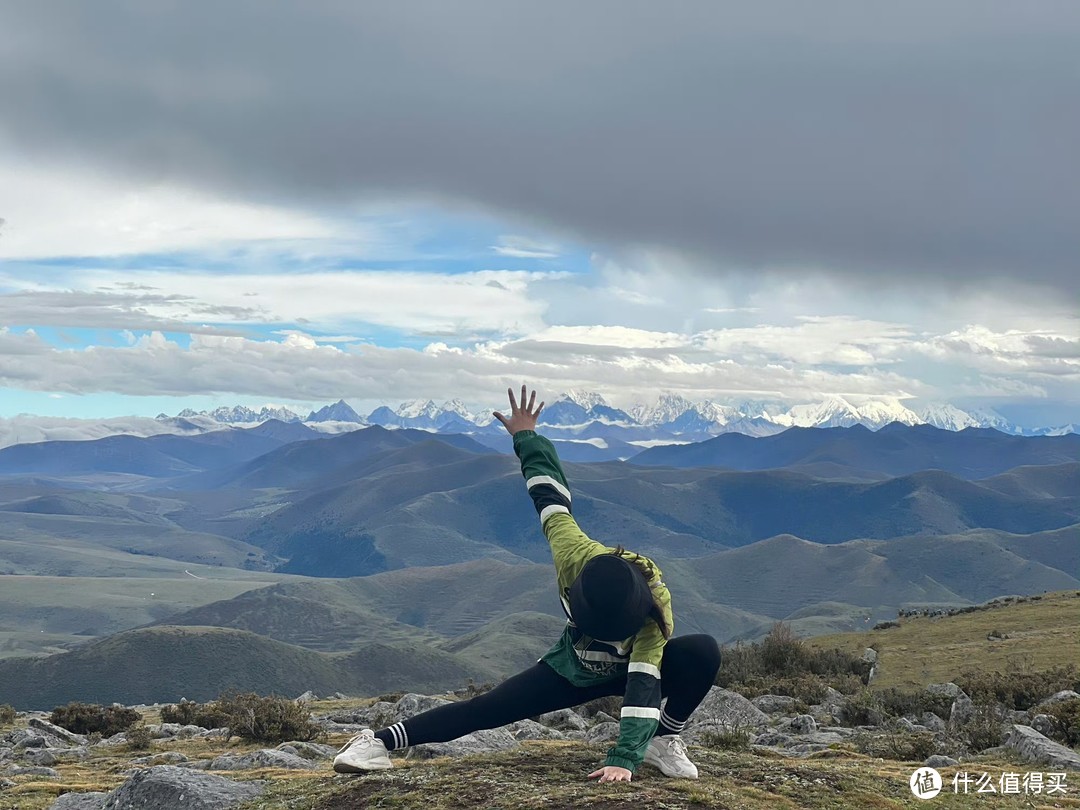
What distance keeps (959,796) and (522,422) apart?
6.93 meters

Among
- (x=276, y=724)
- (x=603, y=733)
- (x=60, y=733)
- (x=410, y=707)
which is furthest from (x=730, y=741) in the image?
(x=60, y=733)

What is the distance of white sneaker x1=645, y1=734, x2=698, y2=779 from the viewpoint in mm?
10023

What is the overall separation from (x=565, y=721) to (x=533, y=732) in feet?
6.52

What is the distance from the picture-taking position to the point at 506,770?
1053cm

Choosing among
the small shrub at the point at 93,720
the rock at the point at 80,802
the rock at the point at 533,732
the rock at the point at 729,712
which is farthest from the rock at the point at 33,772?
the rock at the point at 729,712

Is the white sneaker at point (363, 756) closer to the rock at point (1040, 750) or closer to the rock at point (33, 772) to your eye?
the rock at point (33, 772)

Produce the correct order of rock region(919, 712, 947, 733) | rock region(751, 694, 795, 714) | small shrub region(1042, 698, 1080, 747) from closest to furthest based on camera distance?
1. small shrub region(1042, 698, 1080, 747)
2. rock region(919, 712, 947, 733)
3. rock region(751, 694, 795, 714)

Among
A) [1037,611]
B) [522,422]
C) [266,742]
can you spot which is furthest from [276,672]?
[522,422]

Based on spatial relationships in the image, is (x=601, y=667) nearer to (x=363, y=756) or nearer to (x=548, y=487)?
(x=548, y=487)

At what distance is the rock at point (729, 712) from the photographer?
2089cm

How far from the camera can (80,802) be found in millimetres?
11664

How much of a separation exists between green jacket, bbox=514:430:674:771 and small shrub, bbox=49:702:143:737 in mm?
20040

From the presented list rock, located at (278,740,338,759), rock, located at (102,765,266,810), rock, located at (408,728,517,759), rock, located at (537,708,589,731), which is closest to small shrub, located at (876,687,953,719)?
rock, located at (537,708,589,731)

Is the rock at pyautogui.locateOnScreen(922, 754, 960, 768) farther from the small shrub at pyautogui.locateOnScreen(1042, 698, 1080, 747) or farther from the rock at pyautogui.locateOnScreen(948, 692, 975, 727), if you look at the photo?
the rock at pyautogui.locateOnScreen(948, 692, 975, 727)
